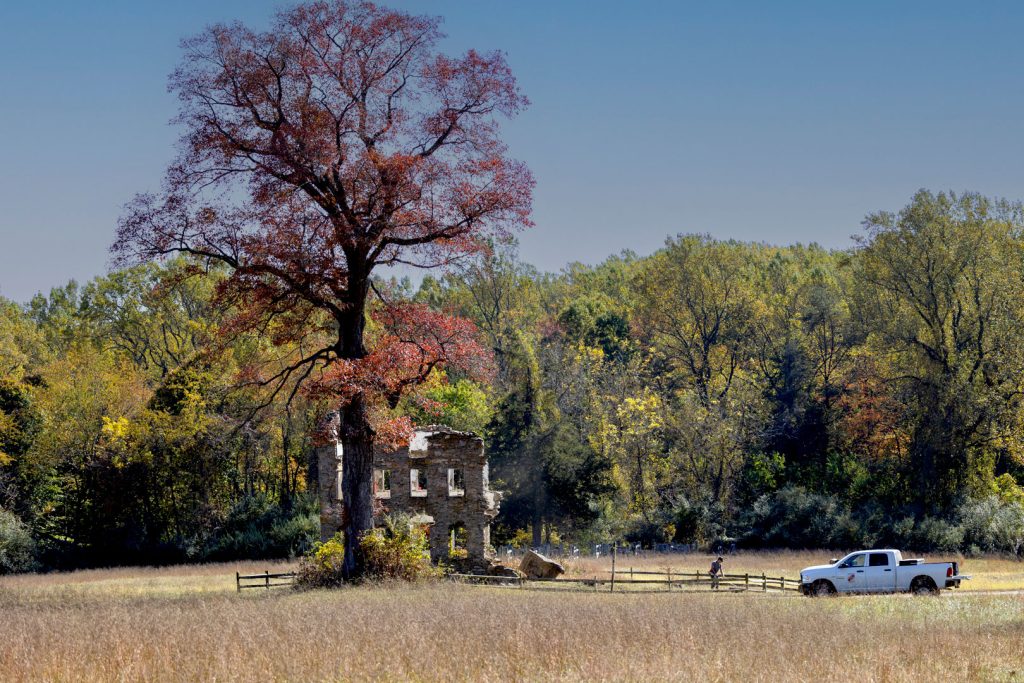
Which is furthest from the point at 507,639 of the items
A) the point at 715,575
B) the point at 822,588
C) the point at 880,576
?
the point at 715,575

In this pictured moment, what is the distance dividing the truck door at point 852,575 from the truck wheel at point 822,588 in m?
0.21

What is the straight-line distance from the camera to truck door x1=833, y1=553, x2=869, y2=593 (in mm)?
32250

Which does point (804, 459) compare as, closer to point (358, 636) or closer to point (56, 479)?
point (56, 479)

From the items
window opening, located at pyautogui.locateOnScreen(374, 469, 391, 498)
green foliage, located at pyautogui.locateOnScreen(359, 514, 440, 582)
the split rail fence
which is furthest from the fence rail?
window opening, located at pyautogui.locateOnScreen(374, 469, 391, 498)

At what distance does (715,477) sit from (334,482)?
28.8m

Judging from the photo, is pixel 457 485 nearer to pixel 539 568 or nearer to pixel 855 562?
pixel 539 568

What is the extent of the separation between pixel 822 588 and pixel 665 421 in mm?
31214

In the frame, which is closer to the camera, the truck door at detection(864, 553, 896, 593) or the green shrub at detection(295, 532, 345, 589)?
the green shrub at detection(295, 532, 345, 589)

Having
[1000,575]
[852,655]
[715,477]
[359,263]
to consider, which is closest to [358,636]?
[852,655]

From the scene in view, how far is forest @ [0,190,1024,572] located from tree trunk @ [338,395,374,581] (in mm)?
14482

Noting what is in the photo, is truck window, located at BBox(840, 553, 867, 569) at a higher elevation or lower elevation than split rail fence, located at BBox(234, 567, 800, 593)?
higher

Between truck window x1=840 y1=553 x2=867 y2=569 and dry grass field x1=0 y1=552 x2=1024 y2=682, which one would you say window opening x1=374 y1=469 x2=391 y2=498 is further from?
truck window x1=840 y1=553 x2=867 y2=569

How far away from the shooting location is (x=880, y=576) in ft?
105

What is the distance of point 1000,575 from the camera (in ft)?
132
